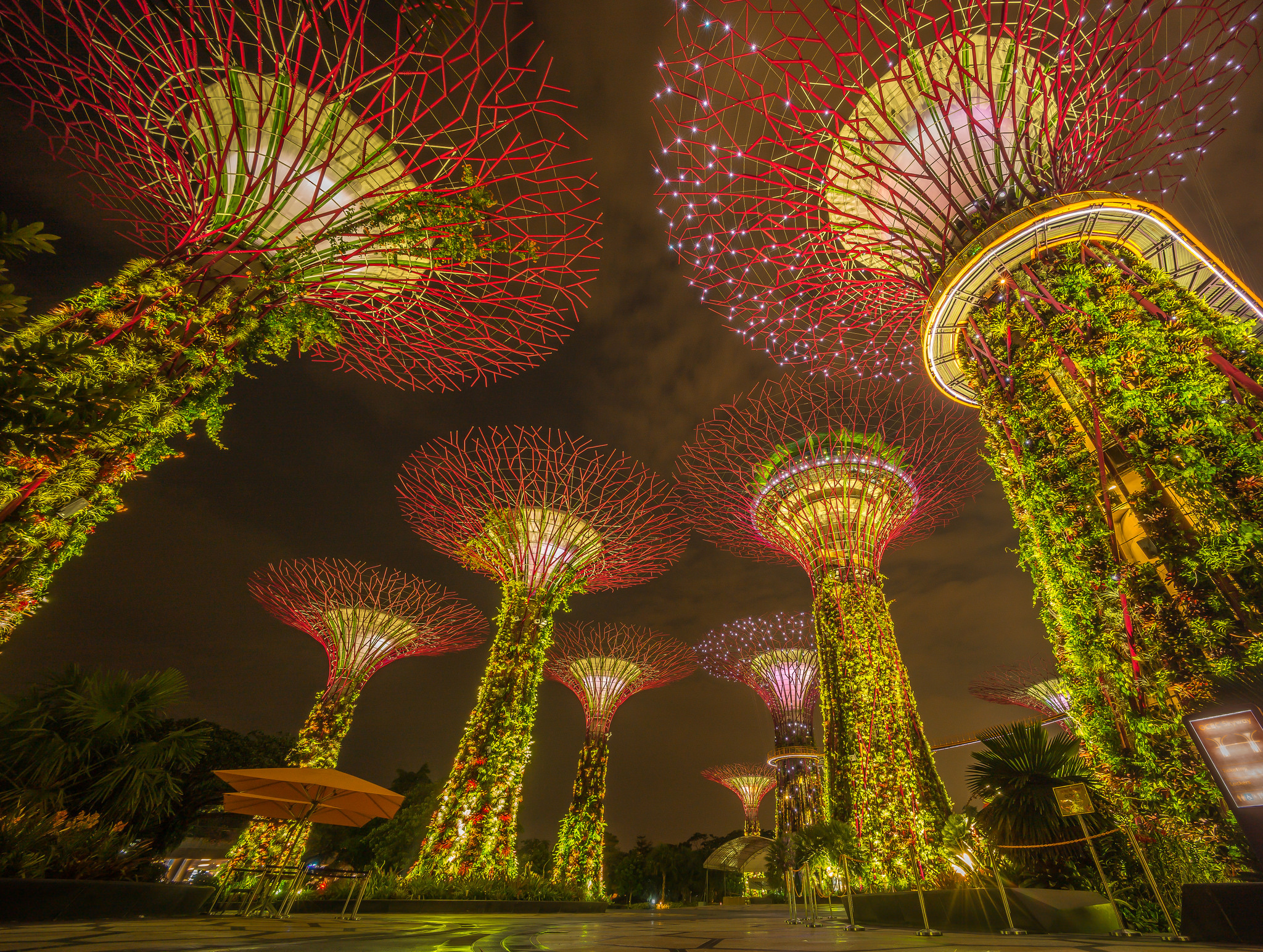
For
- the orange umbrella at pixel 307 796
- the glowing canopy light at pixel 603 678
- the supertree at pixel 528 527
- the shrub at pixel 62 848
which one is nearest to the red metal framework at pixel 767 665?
the glowing canopy light at pixel 603 678

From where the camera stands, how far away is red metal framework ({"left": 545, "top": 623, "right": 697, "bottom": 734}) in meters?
22.7

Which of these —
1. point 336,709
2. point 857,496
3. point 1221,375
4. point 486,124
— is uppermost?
point 857,496

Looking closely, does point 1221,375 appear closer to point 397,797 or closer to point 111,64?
point 111,64

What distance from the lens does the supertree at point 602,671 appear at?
20.3 m

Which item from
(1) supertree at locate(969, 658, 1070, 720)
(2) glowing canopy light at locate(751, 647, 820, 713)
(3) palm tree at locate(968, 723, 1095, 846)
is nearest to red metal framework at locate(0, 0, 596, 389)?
(3) palm tree at locate(968, 723, 1095, 846)

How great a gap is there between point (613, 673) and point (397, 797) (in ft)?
45.9

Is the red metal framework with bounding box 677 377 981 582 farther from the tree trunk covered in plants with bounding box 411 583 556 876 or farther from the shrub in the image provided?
the shrub

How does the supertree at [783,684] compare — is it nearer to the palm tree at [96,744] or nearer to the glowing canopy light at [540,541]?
the glowing canopy light at [540,541]

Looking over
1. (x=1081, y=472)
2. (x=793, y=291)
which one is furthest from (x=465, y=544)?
(x=1081, y=472)

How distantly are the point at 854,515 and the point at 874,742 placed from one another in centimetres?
623

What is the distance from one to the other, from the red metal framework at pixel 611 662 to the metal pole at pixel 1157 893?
18.4m

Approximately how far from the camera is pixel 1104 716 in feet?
21.3

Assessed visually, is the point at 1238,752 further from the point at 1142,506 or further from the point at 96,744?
the point at 96,744

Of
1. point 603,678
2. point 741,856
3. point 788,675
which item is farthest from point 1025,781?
point 741,856
